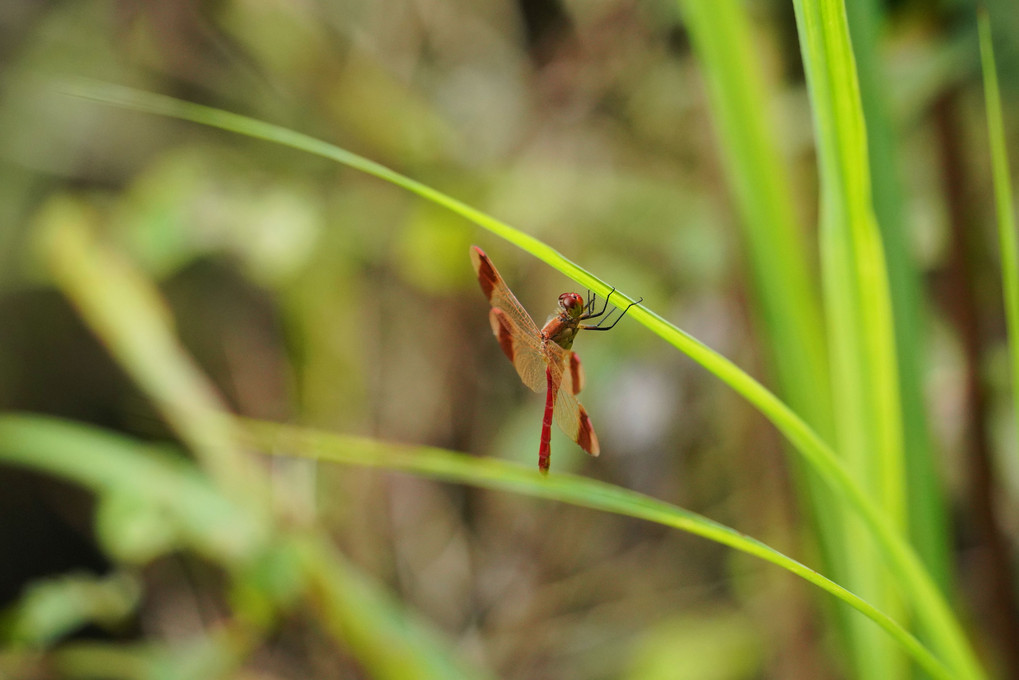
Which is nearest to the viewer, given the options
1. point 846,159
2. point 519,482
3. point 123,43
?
point 846,159

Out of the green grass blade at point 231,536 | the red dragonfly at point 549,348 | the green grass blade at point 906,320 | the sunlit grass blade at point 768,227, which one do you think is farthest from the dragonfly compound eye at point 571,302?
the green grass blade at point 231,536

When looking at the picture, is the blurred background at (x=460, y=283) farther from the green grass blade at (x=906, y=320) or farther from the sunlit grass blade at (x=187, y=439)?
the green grass blade at (x=906, y=320)

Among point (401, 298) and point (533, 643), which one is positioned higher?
point (401, 298)

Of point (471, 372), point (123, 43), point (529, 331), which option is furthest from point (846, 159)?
point (123, 43)

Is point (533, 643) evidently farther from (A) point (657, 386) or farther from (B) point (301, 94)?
(B) point (301, 94)

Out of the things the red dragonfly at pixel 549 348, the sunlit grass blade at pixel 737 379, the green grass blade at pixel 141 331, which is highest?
the green grass blade at pixel 141 331

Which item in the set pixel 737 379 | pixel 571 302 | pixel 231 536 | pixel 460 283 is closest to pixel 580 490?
pixel 737 379

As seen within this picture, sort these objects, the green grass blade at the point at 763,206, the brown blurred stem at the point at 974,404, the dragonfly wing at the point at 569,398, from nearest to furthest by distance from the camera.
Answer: the green grass blade at the point at 763,206 → the dragonfly wing at the point at 569,398 → the brown blurred stem at the point at 974,404
